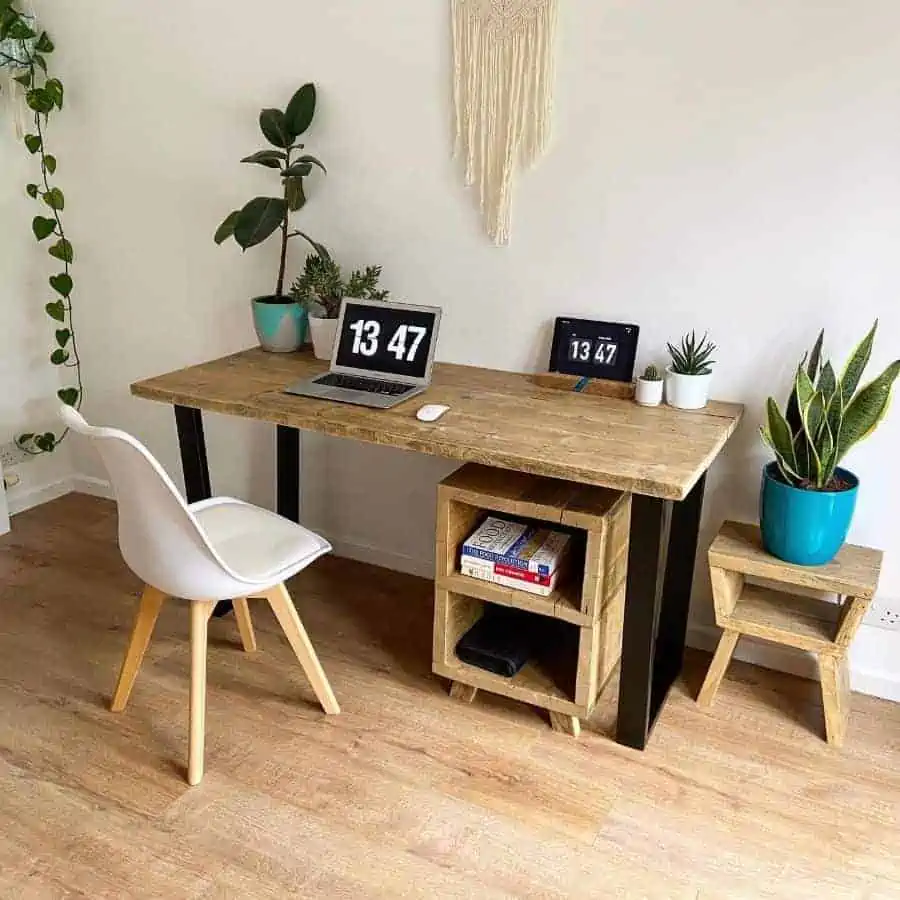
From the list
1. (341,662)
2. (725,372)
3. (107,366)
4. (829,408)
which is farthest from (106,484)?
(829,408)

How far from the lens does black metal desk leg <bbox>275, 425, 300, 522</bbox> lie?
2.75 m

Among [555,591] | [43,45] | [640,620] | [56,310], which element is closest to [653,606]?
[640,620]

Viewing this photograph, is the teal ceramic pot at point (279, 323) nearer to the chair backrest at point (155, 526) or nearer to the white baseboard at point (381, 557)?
the white baseboard at point (381, 557)

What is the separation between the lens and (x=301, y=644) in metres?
2.17

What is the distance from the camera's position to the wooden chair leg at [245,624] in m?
2.44

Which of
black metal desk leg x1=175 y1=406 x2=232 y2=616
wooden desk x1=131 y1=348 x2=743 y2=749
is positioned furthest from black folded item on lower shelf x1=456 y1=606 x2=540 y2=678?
black metal desk leg x1=175 y1=406 x2=232 y2=616

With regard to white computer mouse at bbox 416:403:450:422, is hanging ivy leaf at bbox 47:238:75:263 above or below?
above

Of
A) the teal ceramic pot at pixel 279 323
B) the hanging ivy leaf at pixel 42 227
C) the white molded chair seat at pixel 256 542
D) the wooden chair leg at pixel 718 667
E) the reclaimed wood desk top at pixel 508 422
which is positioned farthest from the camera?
the hanging ivy leaf at pixel 42 227

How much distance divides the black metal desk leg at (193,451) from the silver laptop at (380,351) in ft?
1.03

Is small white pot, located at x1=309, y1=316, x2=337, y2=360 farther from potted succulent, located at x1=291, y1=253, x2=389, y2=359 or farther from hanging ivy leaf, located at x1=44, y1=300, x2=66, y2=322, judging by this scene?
hanging ivy leaf, located at x1=44, y1=300, x2=66, y2=322

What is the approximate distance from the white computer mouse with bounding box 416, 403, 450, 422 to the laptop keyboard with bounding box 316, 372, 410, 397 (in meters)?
0.14

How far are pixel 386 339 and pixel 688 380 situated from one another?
0.74m

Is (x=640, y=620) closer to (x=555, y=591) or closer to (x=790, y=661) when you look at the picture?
(x=555, y=591)

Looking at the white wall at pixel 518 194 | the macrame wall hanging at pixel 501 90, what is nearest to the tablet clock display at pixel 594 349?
the white wall at pixel 518 194
